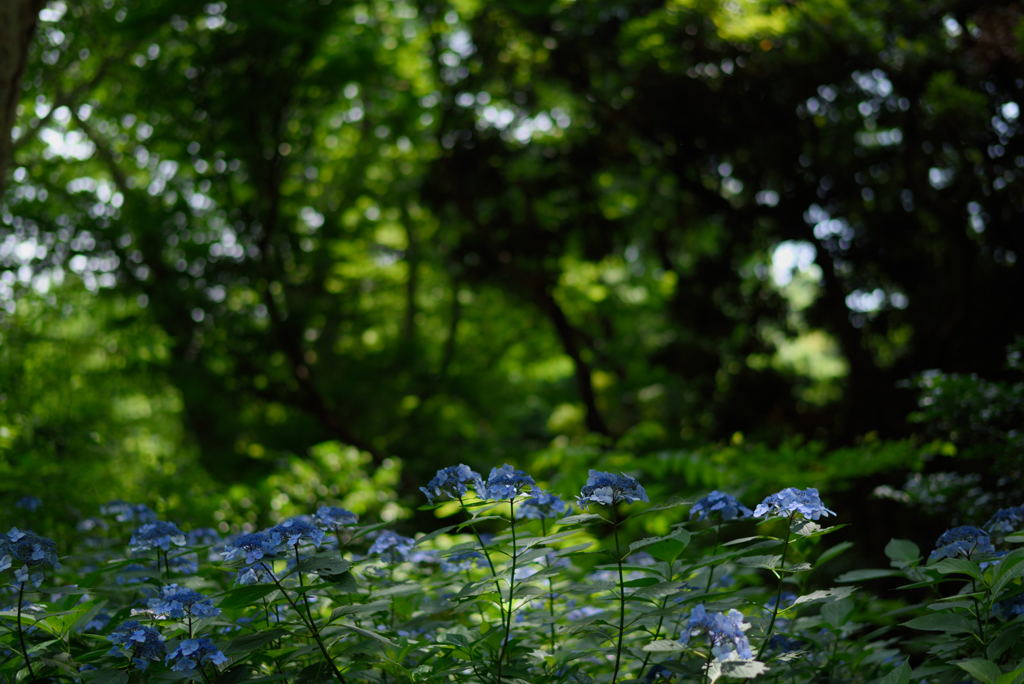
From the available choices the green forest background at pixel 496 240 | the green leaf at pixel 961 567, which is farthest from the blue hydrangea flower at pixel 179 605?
the green forest background at pixel 496 240

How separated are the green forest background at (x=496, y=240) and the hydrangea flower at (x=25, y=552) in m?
1.84

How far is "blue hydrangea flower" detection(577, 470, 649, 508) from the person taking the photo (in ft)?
5.34

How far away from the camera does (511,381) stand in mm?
7621

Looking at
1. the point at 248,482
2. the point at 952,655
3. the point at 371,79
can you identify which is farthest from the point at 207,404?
the point at 952,655

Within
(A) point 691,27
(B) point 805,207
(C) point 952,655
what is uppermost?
(A) point 691,27

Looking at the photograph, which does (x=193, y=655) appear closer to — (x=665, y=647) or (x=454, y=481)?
(x=454, y=481)

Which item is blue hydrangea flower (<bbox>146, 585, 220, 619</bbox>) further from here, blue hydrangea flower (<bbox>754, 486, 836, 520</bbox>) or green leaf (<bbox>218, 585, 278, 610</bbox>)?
blue hydrangea flower (<bbox>754, 486, 836, 520</bbox>)

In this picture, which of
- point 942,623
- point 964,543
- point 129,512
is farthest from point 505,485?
point 129,512

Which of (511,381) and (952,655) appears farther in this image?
(511,381)

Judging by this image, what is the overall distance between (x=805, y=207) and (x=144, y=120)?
15.1 ft

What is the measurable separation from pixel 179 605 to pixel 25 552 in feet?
1.02

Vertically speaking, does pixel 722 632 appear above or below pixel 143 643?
above

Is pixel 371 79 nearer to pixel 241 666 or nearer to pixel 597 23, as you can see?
pixel 597 23

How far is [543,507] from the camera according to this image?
2115mm
